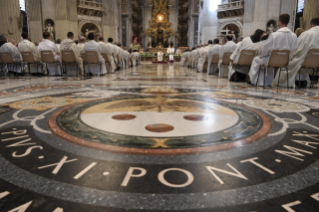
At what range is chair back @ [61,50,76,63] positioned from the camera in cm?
703

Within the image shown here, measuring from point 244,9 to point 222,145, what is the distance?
64.6ft

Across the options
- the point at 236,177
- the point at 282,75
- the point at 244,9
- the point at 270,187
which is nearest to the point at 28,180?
the point at 236,177

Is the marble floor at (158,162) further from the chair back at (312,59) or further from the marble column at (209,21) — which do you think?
the marble column at (209,21)

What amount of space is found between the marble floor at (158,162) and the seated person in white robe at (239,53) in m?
4.02

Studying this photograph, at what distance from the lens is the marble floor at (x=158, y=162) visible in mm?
935

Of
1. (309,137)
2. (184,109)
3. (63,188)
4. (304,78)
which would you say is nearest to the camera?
(63,188)

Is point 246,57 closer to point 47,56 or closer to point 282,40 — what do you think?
point 282,40

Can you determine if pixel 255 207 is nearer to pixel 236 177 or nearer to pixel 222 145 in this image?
pixel 236 177

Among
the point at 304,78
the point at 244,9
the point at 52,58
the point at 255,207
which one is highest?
the point at 244,9

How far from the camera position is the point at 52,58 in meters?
7.27

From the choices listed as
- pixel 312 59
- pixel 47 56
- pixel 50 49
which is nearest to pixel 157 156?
pixel 312 59

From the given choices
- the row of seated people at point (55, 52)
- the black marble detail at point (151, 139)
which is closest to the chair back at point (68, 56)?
the row of seated people at point (55, 52)

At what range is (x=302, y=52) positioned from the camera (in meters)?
4.98

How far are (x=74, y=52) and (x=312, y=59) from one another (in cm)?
631
